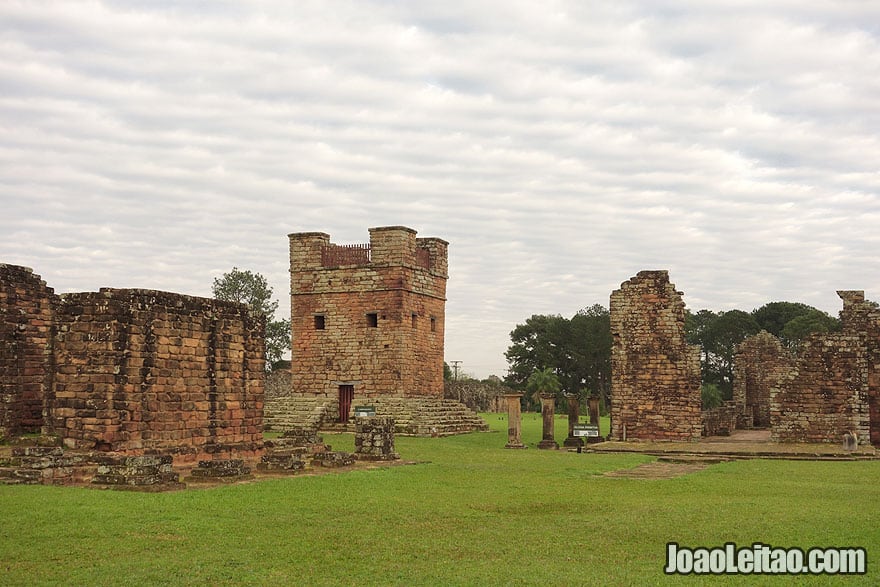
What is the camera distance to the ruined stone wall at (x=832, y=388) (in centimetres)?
2291

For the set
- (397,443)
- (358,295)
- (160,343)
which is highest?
(358,295)

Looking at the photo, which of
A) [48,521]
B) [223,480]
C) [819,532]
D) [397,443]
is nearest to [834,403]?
[397,443]

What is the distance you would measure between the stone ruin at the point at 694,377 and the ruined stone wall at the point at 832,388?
0.02m

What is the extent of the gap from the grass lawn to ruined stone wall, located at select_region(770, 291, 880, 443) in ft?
25.0

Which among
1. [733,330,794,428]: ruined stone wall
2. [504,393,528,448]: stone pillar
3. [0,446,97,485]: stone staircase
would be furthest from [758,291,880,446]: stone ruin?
[0,446,97,485]: stone staircase

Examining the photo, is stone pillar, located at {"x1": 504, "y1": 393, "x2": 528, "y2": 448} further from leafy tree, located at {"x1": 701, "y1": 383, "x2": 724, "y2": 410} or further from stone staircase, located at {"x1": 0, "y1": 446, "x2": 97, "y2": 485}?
leafy tree, located at {"x1": 701, "y1": 383, "x2": 724, "y2": 410}

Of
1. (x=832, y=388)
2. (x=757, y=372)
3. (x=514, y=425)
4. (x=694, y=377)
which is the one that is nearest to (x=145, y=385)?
(x=514, y=425)

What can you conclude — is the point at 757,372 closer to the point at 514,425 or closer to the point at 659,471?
the point at 514,425

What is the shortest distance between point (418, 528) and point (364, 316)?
2485cm

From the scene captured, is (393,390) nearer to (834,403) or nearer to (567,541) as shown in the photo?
(834,403)

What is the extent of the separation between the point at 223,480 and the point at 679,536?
317 inches

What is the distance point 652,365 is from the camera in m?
25.1

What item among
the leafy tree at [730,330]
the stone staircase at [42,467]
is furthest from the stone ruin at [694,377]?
the leafy tree at [730,330]

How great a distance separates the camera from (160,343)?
16391 millimetres
